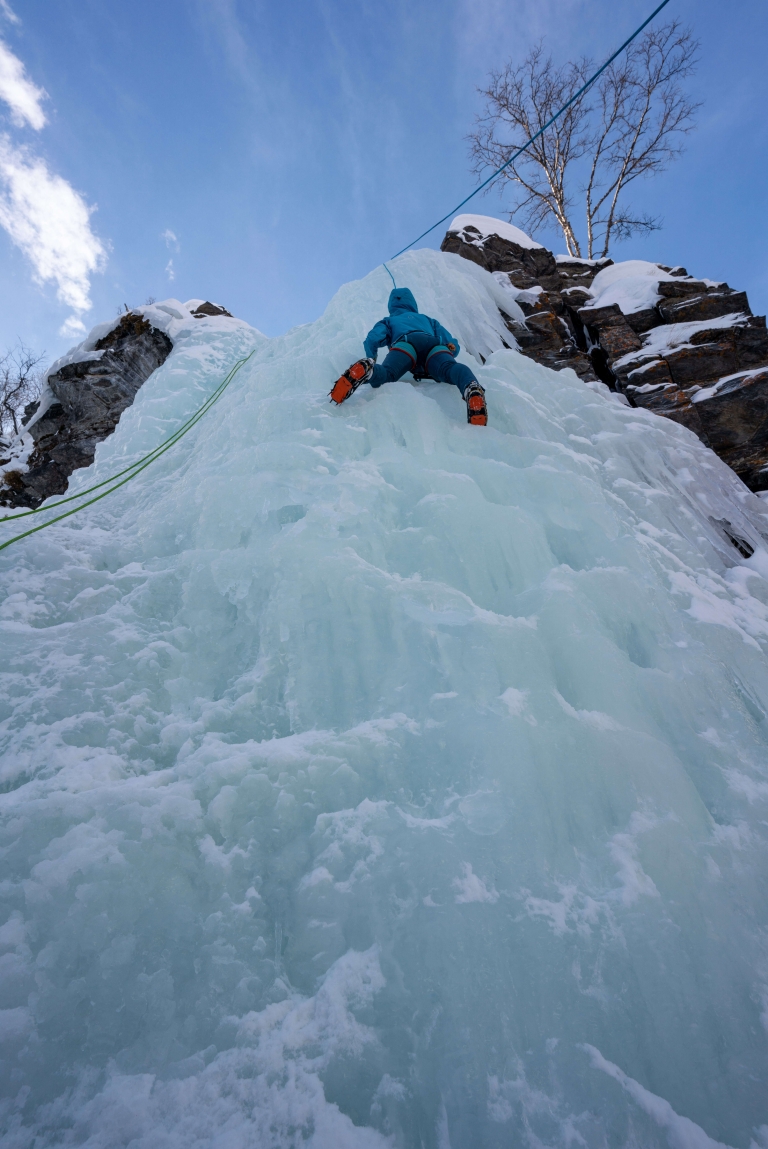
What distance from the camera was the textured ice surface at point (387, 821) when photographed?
108cm

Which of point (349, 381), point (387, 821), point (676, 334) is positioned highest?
point (676, 334)

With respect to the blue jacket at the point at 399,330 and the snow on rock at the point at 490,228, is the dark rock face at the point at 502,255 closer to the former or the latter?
the snow on rock at the point at 490,228

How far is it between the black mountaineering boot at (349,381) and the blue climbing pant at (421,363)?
147mm

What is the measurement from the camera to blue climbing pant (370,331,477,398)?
11.5 feet

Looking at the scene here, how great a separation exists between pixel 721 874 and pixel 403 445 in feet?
8.29

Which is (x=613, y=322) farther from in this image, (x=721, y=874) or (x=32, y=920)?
(x=32, y=920)

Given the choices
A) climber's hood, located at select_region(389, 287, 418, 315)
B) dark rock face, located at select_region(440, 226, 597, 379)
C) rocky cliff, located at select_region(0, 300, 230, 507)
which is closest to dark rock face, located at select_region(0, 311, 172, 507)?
rocky cliff, located at select_region(0, 300, 230, 507)

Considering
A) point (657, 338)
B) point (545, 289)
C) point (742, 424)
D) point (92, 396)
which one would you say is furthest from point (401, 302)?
point (92, 396)

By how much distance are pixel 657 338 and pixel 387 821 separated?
7.06 metres

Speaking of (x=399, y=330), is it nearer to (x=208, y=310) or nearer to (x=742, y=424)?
(x=742, y=424)

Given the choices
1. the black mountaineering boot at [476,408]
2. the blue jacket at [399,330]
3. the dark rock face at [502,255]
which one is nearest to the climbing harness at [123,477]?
the blue jacket at [399,330]

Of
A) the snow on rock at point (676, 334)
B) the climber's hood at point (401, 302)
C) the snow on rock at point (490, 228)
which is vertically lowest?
the climber's hood at point (401, 302)

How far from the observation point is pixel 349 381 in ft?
11.0

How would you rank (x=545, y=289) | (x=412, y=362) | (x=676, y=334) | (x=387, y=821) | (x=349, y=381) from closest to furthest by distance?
(x=387, y=821)
(x=349, y=381)
(x=412, y=362)
(x=676, y=334)
(x=545, y=289)
